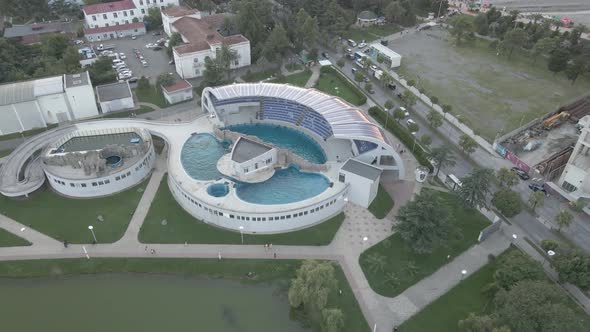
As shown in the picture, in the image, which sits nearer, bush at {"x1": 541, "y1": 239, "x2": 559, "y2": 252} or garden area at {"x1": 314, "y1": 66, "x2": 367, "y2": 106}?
bush at {"x1": 541, "y1": 239, "x2": 559, "y2": 252}

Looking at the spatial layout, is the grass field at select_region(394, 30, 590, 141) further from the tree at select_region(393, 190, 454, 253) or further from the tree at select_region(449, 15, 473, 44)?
the tree at select_region(393, 190, 454, 253)

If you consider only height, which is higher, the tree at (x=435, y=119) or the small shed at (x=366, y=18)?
the small shed at (x=366, y=18)

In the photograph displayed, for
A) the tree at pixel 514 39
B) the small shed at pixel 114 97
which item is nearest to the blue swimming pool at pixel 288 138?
the small shed at pixel 114 97

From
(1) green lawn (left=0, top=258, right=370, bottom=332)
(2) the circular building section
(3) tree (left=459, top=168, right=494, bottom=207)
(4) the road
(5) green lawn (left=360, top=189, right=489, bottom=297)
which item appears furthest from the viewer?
(2) the circular building section

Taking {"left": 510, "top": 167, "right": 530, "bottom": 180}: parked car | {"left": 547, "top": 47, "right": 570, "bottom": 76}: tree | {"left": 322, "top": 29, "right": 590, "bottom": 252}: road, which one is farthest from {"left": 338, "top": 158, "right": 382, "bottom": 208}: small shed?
{"left": 547, "top": 47, "right": 570, "bottom": 76}: tree

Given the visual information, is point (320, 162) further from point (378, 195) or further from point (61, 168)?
point (61, 168)

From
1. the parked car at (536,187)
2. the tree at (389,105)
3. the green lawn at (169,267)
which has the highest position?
the tree at (389,105)

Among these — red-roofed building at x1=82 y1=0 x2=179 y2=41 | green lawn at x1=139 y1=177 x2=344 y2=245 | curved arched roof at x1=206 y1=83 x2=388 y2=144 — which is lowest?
green lawn at x1=139 y1=177 x2=344 y2=245

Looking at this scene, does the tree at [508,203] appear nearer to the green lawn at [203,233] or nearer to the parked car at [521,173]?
the parked car at [521,173]
